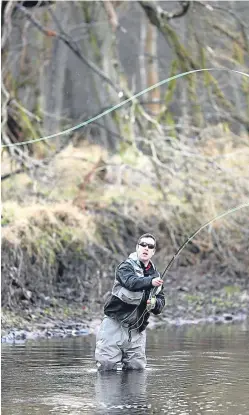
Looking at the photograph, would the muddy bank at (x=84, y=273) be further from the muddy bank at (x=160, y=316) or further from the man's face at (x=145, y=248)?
the man's face at (x=145, y=248)

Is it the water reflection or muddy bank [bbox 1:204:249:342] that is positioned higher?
muddy bank [bbox 1:204:249:342]

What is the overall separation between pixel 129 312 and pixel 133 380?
0.74 meters

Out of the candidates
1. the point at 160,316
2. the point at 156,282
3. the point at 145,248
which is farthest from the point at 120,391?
the point at 160,316

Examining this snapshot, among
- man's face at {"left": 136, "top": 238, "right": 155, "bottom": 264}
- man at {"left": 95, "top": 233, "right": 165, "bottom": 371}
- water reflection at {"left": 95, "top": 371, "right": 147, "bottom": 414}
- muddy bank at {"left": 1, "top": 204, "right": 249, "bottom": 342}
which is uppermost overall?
muddy bank at {"left": 1, "top": 204, "right": 249, "bottom": 342}

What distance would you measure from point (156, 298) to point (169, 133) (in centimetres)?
807

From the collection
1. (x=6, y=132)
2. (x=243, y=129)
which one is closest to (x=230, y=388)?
(x=6, y=132)

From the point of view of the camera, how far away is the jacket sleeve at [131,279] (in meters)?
9.78

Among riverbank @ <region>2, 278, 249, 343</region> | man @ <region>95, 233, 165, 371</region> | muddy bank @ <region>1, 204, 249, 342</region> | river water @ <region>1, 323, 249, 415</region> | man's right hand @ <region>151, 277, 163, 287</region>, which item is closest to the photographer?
river water @ <region>1, 323, 249, 415</region>

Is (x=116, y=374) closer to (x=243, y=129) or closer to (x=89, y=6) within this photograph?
(x=243, y=129)

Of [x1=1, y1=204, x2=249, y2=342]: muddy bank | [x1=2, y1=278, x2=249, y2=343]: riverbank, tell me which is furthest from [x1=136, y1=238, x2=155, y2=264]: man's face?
[x1=1, y1=204, x2=249, y2=342]: muddy bank

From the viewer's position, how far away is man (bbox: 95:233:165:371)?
1001cm

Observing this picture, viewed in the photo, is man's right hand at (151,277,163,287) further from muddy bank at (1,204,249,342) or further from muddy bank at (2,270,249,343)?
muddy bank at (1,204,249,342)

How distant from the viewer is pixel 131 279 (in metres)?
9.87

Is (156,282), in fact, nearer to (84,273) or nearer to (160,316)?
(160,316)
